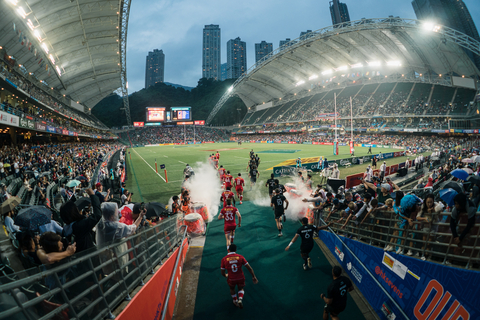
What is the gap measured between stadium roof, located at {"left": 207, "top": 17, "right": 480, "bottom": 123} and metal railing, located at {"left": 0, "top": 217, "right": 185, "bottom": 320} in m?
49.0

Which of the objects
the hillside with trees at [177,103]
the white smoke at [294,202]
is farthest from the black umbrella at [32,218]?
the hillside with trees at [177,103]

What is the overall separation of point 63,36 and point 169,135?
61.8 m

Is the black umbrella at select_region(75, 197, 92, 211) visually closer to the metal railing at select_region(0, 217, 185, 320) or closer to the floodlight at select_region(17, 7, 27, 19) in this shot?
the metal railing at select_region(0, 217, 185, 320)

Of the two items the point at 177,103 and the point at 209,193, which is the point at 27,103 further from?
the point at 177,103

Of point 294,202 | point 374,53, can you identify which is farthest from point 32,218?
point 374,53

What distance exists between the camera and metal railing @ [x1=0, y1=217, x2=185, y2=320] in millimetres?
A: 1964

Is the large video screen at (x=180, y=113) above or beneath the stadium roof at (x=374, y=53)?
beneath

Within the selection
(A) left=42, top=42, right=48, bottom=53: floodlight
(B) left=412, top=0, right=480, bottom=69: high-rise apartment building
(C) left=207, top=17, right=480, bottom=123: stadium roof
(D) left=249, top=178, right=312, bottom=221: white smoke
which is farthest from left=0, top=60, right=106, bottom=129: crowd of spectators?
(B) left=412, top=0, right=480, bottom=69: high-rise apartment building

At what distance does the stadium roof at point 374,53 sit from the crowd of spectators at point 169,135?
31577 mm

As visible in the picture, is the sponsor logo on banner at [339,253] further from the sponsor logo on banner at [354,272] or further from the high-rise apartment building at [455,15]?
the high-rise apartment building at [455,15]

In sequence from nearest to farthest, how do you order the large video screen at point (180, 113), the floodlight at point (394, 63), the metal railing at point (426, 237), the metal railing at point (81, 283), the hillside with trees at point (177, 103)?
the metal railing at point (81, 283) < the metal railing at point (426, 237) < the floodlight at point (394, 63) < the large video screen at point (180, 113) < the hillside with trees at point (177, 103)

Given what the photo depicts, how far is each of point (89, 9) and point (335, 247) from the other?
125 feet

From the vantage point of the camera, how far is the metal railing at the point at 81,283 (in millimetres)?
1964

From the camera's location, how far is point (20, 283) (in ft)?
6.04
